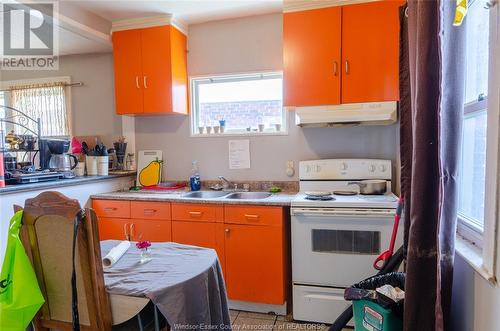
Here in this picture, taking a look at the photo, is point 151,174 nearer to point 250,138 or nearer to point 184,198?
point 184,198

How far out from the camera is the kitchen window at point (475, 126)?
1.32m

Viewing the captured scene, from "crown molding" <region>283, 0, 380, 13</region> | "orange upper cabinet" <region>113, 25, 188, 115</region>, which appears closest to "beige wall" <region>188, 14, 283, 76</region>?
"orange upper cabinet" <region>113, 25, 188, 115</region>

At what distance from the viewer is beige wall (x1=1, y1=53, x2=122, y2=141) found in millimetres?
3465

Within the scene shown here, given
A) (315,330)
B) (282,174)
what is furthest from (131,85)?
(315,330)

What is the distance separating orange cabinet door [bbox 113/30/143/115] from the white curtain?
45.6 inches

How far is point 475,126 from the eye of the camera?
4.61ft

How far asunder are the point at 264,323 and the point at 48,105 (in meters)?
3.56

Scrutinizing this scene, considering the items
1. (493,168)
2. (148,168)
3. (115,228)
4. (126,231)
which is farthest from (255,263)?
(493,168)

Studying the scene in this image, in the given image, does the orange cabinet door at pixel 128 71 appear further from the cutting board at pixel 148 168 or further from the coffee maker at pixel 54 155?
the coffee maker at pixel 54 155

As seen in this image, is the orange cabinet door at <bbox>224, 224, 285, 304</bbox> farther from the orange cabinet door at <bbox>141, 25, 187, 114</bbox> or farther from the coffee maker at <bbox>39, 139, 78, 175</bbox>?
the coffee maker at <bbox>39, 139, 78, 175</bbox>

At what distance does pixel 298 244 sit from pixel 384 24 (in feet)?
5.84

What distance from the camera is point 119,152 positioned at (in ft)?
10.9

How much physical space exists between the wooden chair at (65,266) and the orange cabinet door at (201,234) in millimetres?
1224

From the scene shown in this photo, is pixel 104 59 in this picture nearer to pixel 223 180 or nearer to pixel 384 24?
pixel 223 180
